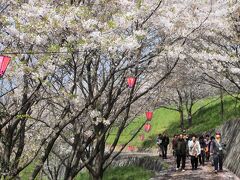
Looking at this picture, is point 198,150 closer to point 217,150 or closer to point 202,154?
point 217,150

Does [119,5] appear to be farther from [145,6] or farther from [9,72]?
[9,72]

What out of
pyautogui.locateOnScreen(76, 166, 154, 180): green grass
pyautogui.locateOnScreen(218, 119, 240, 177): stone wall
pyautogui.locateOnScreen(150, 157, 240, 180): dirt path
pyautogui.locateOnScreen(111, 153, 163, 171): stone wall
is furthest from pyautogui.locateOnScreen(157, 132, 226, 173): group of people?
pyautogui.locateOnScreen(76, 166, 154, 180): green grass

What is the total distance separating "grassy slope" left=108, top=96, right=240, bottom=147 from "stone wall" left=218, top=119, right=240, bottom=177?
37.8 feet

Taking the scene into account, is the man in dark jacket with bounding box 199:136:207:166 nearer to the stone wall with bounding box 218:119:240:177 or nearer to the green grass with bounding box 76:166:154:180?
the stone wall with bounding box 218:119:240:177

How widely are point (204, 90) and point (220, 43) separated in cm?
2498

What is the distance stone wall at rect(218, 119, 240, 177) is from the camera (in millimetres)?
17750

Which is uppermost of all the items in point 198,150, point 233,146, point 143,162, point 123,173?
point 233,146

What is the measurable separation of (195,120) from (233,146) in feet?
92.1

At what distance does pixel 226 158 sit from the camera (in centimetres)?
2073

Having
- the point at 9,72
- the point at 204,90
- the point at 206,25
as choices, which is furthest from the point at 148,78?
the point at 204,90

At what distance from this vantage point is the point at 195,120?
155 feet

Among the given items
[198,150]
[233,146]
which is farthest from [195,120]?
[198,150]

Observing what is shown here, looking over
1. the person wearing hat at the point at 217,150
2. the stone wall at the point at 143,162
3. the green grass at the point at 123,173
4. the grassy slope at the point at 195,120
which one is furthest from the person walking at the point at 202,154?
the grassy slope at the point at 195,120

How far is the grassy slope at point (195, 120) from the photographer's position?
4016 cm
